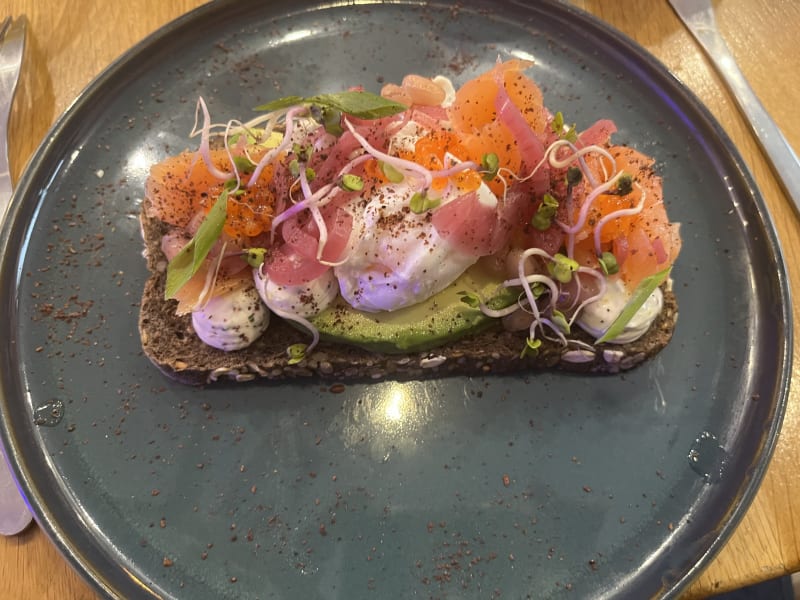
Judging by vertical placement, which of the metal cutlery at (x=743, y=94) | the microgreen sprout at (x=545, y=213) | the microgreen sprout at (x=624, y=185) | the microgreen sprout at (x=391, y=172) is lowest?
the metal cutlery at (x=743, y=94)

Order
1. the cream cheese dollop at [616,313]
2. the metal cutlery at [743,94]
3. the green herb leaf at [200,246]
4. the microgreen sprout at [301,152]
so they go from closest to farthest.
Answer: the green herb leaf at [200,246]
the microgreen sprout at [301,152]
the cream cheese dollop at [616,313]
the metal cutlery at [743,94]

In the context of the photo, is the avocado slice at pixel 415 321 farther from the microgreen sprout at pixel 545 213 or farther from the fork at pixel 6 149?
the fork at pixel 6 149

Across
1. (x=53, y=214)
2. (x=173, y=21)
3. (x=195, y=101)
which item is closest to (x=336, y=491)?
(x=53, y=214)

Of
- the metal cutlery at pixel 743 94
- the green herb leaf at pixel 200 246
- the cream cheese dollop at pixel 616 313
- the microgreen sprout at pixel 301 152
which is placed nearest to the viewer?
the green herb leaf at pixel 200 246

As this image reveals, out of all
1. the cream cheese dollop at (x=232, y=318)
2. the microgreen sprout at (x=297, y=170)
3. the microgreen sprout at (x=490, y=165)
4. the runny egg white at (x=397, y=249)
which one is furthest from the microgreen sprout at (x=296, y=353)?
the microgreen sprout at (x=490, y=165)

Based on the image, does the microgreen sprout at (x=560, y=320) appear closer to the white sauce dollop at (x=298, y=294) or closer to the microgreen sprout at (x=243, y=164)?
the white sauce dollop at (x=298, y=294)

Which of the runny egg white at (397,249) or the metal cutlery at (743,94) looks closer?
the runny egg white at (397,249)

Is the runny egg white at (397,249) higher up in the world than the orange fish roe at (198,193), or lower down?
lower down
